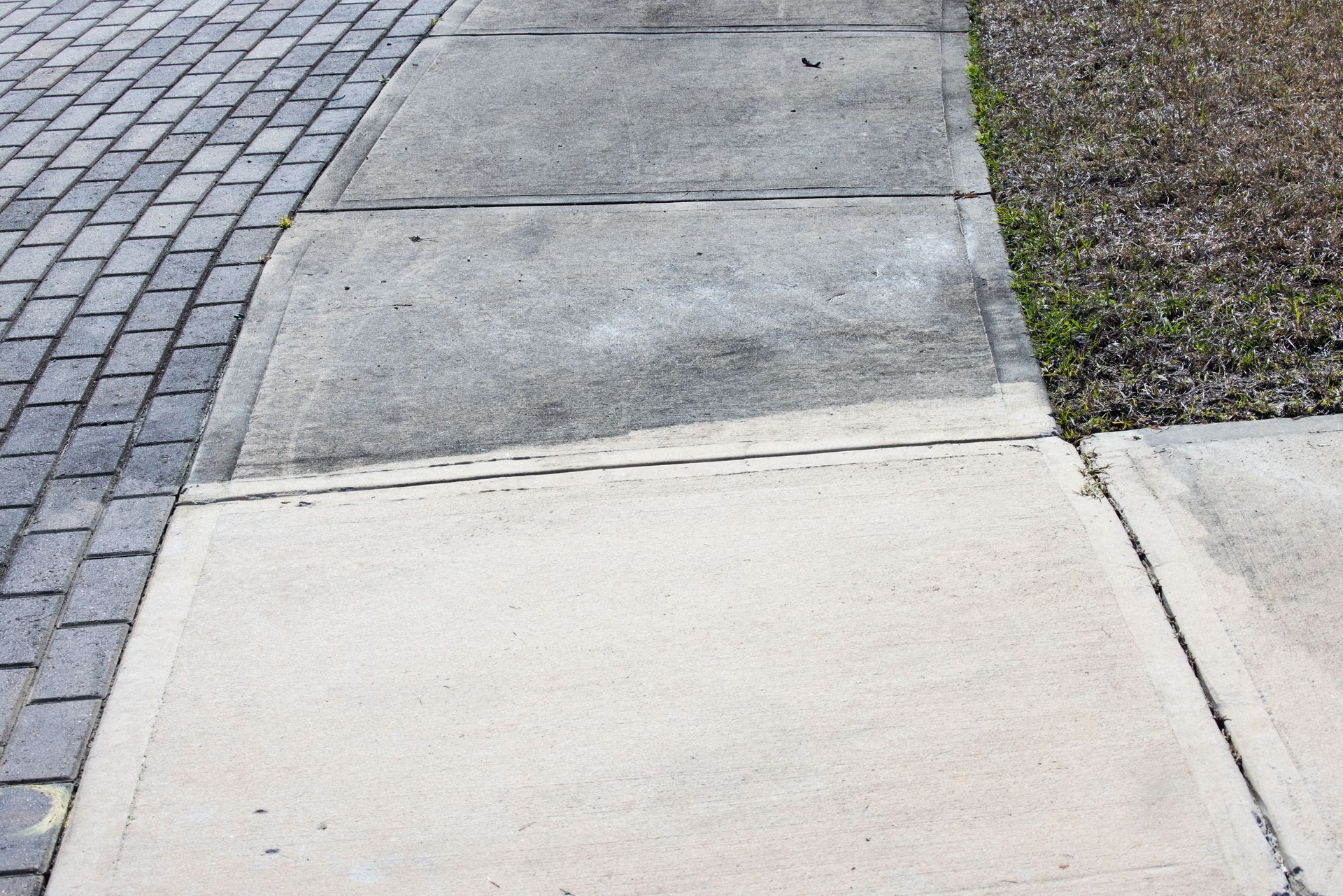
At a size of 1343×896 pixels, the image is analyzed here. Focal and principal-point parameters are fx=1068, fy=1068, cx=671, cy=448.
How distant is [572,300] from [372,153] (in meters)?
1.75

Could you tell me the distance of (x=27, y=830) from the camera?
258 cm

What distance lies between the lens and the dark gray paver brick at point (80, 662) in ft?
9.46

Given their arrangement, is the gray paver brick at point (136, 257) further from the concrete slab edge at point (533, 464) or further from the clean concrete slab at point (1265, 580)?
the clean concrete slab at point (1265, 580)

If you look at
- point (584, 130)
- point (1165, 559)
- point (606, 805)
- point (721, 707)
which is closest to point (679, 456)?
point (721, 707)

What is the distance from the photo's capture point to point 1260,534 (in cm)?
312

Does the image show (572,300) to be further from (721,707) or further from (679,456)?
(721,707)

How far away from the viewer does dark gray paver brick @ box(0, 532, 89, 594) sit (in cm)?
318

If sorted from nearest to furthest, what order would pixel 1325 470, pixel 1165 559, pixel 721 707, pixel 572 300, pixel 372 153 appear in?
pixel 721 707, pixel 1165 559, pixel 1325 470, pixel 572 300, pixel 372 153

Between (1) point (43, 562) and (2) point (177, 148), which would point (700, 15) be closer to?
(2) point (177, 148)

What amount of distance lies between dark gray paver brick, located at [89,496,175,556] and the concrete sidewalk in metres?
0.13

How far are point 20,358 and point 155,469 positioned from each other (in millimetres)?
995

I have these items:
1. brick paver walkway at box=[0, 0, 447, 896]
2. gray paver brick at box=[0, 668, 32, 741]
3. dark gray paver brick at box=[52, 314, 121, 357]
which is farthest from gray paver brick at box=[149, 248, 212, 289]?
gray paver brick at box=[0, 668, 32, 741]

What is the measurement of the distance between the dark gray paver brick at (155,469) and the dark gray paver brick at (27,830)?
1.07m

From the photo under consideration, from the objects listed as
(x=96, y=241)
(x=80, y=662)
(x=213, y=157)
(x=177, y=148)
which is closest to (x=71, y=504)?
(x=80, y=662)
